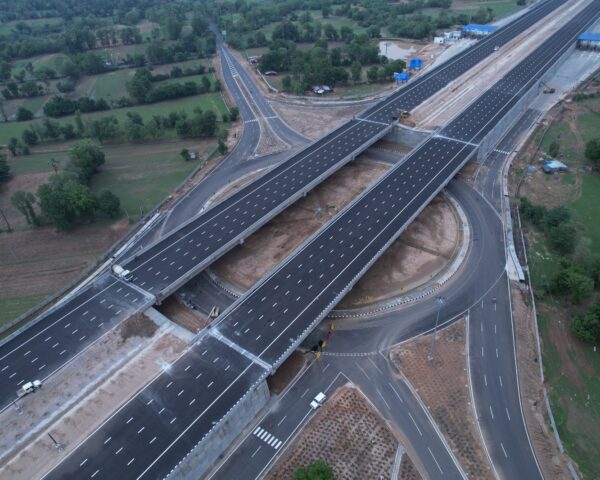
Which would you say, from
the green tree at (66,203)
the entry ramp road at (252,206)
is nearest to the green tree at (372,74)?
the entry ramp road at (252,206)

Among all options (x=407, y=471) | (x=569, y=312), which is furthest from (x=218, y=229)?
(x=569, y=312)

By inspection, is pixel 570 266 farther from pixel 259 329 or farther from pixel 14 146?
pixel 14 146

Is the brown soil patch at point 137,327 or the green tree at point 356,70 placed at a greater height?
the green tree at point 356,70

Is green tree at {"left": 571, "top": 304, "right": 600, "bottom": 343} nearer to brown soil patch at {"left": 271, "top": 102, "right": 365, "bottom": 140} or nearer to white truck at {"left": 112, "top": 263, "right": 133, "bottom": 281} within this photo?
white truck at {"left": 112, "top": 263, "right": 133, "bottom": 281}

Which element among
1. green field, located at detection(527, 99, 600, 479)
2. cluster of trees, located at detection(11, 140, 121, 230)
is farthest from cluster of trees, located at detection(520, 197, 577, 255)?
cluster of trees, located at detection(11, 140, 121, 230)

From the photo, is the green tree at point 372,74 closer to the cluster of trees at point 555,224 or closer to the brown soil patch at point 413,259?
the brown soil patch at point 413,259

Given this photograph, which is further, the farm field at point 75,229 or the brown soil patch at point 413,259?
the farm field at point 75,229

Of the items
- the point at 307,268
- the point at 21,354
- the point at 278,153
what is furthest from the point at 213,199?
the point at 21,354
